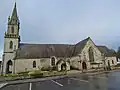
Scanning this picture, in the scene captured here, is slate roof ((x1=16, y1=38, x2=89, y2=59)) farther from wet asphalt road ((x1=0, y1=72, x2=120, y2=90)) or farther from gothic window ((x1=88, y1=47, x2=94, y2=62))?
wet asphalt road ((x1=0, y1=72, x2=120, y2=90))

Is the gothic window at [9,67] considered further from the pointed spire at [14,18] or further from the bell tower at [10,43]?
the pointed spire at [14,18]

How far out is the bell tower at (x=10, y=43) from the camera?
36594 mm

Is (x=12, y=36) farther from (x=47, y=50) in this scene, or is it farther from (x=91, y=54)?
(x=91, y=54)

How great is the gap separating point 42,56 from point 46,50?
109 inches

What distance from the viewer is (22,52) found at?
3641 centimetres

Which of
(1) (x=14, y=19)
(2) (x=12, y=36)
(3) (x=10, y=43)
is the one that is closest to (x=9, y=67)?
(3) (x=10, y=43)

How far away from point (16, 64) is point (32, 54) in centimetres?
488

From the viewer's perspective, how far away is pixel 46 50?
127ft

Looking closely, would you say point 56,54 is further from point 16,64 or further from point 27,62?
point 16,64

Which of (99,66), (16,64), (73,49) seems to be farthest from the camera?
(73,49)

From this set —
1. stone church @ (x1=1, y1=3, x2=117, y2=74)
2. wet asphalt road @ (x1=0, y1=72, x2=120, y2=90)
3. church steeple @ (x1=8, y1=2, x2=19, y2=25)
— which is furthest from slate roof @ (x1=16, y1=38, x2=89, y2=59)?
wet asphalt road @ (x1=0, y1=72, x2=120, y2=90)

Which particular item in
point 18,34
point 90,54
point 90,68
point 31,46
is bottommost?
point 90,68

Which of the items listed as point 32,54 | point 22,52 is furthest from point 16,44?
point 32,54

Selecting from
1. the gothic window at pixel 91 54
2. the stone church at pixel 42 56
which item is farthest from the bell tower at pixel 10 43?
the gothic window at pixel 91 54
